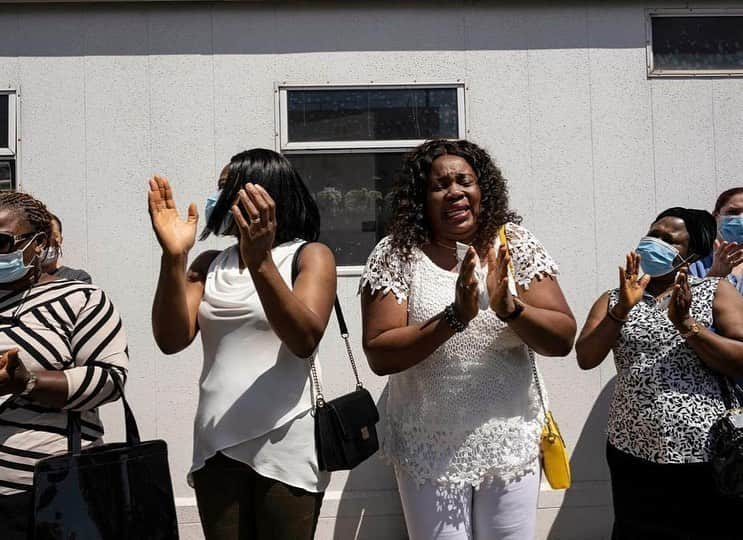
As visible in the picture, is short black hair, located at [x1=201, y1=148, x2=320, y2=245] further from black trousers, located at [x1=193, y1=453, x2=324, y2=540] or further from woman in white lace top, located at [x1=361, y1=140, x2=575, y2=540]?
black trousers, located at [x1=193, y1=453, x2=324, y2=540]

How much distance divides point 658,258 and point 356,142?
6.01 ft

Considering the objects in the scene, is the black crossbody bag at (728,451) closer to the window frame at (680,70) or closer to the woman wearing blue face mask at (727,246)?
the woman wearing blue face mask at (727,246)

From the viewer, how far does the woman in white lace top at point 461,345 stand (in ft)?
8.16

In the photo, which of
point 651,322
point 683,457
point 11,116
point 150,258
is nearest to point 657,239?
point 651,322

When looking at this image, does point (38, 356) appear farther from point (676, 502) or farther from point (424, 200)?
point (676, 502)

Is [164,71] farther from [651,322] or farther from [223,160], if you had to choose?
[651,322]

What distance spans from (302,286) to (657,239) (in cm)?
181

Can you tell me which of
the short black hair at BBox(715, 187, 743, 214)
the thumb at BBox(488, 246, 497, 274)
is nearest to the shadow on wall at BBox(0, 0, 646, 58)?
the short black hair at BBox(715, 187, 743, 214)

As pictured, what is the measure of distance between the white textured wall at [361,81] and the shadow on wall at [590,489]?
11 millimetres

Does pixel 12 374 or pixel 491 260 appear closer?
pixel 12 374

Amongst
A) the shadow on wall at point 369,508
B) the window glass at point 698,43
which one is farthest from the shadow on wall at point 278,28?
the shadow on wall at point 369,508

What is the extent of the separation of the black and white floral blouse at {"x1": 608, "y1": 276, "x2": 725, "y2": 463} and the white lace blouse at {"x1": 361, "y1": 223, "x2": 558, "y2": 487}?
0.89m

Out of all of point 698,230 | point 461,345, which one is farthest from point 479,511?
point 698,230

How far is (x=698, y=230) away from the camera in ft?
11.5
